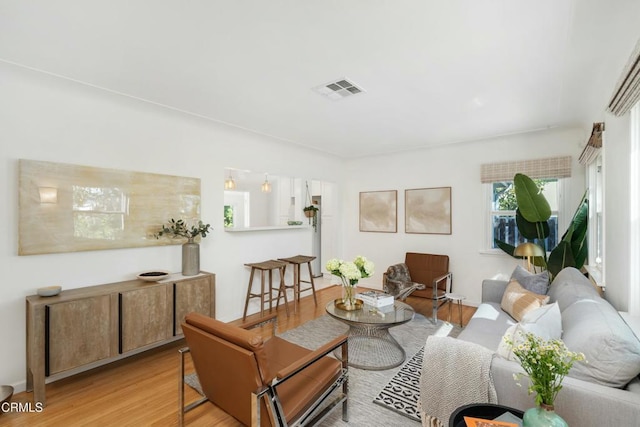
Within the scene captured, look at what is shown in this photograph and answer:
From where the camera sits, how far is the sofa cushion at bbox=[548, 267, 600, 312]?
2254 mm

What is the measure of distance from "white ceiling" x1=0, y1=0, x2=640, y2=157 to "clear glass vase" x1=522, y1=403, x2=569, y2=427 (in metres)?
1.97

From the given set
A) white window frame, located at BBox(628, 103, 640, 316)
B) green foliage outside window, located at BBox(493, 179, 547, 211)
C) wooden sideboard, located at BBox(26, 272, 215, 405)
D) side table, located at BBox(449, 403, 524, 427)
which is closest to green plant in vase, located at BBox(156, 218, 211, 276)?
wooden sideboard, located at BBox(26, 272, 215, 405)

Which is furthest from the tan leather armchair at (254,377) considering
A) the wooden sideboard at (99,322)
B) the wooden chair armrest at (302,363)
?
the wooden sideboard at (99,322)

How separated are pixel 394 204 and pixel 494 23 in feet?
12.6

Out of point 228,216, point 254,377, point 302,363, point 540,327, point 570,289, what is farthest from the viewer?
point 228,216

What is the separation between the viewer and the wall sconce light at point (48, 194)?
2531 mm

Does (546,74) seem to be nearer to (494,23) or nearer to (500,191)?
(494,23)

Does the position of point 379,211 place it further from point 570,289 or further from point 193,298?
point 193,298

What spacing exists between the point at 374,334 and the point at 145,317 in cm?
224

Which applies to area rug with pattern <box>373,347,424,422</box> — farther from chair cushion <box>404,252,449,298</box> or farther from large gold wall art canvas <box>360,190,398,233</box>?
large gold wall art canvas <box>360,190,398,233</box>

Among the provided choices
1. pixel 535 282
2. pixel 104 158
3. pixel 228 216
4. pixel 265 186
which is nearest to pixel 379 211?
pixel 265 186

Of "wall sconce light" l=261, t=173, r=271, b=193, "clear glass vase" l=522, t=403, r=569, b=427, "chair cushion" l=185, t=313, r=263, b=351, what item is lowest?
"clear glass vase" l=522, t=403, r=569, b=427

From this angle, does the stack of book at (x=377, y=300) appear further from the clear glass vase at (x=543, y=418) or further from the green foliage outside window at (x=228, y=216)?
the green foliage outside window at (x=228, y=216)

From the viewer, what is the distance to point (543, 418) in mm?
1144
